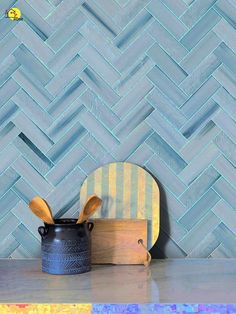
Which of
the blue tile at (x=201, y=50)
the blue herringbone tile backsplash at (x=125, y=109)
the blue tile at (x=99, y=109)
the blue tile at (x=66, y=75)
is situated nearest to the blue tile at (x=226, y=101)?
Result: the blue herringbone tile backsplash at (x=125, y=109)

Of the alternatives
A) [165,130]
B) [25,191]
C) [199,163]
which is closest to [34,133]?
[25,191]

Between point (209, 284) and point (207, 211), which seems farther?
point (207, 211)

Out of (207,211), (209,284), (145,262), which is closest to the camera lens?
(209,284)

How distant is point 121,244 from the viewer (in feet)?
5.20

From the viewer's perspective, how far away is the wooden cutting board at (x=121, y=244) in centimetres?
158

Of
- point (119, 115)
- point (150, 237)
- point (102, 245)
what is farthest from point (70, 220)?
point (119, 115)

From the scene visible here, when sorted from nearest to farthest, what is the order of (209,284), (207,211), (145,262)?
1. (209,284)
2. (145,262)
3. (207,211)

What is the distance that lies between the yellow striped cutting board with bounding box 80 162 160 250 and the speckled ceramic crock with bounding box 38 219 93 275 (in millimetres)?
177

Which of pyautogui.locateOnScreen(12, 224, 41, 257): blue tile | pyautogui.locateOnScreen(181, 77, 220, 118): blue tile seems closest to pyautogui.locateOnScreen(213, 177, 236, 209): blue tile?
pyautogui.locateOnScreen(181, 77, 220, 118): blue tile

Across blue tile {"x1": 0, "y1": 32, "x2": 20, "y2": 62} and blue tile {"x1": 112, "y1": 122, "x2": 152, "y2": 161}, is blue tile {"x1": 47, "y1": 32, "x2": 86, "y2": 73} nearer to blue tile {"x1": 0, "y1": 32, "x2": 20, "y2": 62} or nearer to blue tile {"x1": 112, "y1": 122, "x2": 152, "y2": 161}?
blue tile {"x1": 0, "y1": 32, "x2": 20, "y2": 62}

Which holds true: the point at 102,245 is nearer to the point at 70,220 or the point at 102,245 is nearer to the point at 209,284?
the point at 70,220

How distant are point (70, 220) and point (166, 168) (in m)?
0.33

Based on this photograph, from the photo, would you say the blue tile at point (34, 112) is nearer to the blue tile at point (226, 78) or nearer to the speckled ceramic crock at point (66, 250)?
the speckled ceramic crock at point (66, 250)

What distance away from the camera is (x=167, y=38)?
1678 millimetres
